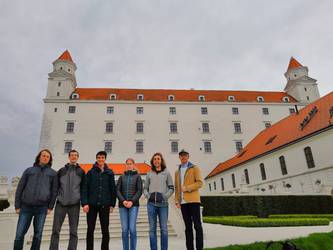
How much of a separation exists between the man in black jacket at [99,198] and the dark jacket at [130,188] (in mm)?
201

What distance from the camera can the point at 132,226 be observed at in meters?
5.18

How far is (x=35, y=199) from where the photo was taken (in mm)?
4922

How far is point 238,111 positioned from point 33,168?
3873cm

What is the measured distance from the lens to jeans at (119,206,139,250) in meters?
5.10

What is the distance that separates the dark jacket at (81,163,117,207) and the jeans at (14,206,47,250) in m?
0.91

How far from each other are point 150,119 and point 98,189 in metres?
33.3

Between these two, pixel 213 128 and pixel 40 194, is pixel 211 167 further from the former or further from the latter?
pixel 40 194

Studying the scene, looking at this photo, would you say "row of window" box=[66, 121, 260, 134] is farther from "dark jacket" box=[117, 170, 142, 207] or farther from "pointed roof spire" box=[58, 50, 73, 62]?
"dark jacket" box=[117, 170, 142, 207]

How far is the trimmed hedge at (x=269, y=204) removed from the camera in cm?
1647

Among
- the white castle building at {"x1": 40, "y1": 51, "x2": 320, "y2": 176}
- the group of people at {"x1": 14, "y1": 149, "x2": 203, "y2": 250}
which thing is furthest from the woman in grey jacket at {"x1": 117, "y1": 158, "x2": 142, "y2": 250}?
the white castle building at {"x1": 40, "y1": 51, "x2": 320, "y2": 176}

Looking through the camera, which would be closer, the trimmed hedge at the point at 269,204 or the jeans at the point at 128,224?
the jeans at the point at 128,224

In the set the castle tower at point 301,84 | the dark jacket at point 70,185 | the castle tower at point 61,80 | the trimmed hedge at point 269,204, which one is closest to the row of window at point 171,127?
the castle tower at point 61,80

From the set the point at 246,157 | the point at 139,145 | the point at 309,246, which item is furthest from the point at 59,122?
the point at 309,246

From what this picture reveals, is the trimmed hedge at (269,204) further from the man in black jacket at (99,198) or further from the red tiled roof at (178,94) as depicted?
the red tiled roof at (178,94)
